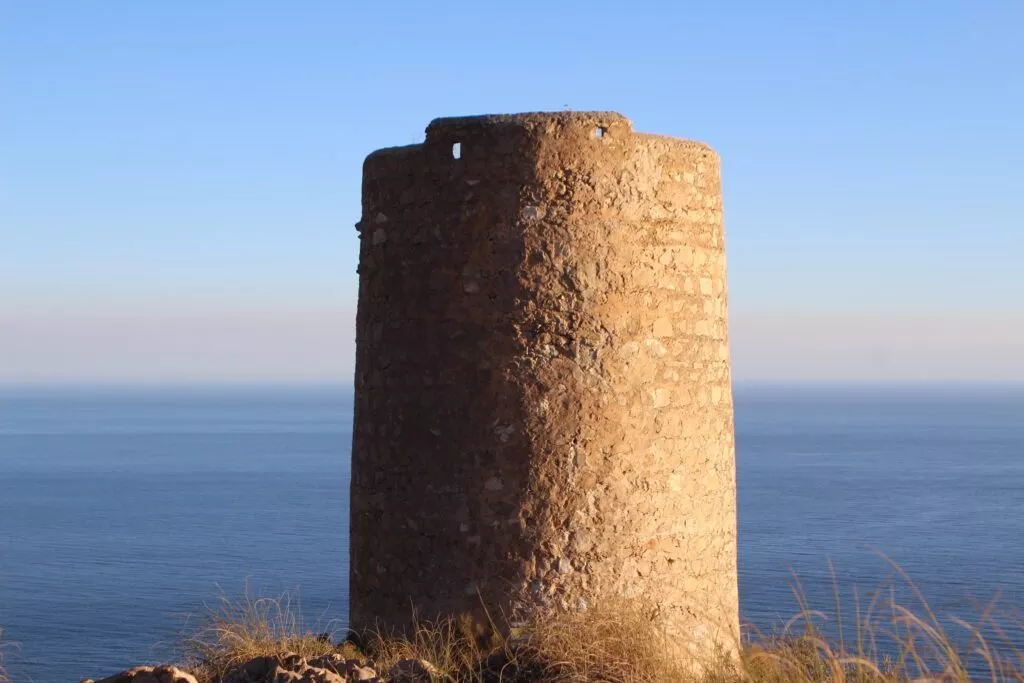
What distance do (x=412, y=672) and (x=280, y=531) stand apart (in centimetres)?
4111

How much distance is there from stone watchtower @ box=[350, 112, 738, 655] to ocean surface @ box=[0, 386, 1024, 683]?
2.91 m

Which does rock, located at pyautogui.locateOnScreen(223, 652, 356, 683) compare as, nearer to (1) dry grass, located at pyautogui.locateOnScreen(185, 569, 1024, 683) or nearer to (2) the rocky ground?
(2) the rocky ground

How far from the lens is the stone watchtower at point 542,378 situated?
5734 mm

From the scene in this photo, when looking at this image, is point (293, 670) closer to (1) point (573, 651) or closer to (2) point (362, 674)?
(2) point (362, 674)

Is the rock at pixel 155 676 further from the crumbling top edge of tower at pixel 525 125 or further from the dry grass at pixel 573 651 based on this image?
the crumbling top edge of tower at pixel 525 125

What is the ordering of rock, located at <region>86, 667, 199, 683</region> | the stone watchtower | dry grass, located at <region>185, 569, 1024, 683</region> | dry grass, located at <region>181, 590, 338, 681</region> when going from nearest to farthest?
dry grass, located at <region>185, 569, 1024, 683</region>
rock, located at <region>86, 667, 199, 683</region>
the stone watchtower
dry grass, located at <region>181, 590, 338, 681</region>

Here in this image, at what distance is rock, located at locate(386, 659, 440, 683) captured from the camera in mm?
5395

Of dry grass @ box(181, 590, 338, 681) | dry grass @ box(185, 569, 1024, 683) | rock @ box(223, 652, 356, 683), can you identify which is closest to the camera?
dry grass @ box(185, 569, 1024, 683)

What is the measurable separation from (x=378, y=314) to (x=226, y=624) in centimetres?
185

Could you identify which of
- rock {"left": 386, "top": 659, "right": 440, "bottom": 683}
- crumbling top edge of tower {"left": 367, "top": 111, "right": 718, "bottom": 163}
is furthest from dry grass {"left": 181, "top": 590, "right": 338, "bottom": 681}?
crumbling top edge of tower {"left": 367, "top": 111, "right": 718, "bottom": 163}

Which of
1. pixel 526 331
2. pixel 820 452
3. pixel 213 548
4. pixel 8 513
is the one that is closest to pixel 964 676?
pixel 526 331

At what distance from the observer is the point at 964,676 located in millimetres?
4102

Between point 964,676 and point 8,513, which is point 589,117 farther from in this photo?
point 8,513

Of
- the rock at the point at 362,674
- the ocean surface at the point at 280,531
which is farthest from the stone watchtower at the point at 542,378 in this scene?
the ocean surface at the point at 280,531
